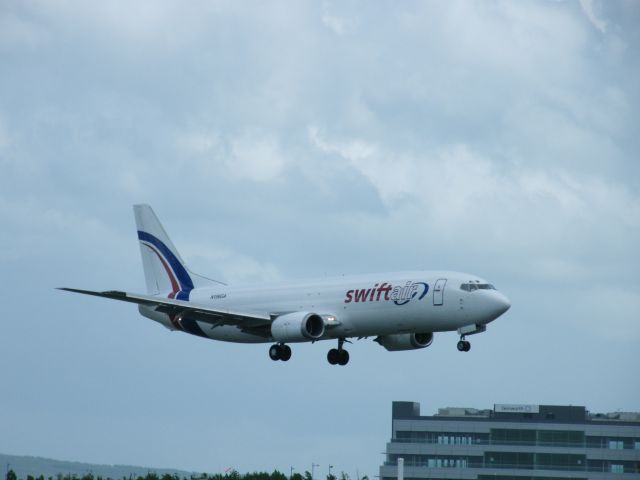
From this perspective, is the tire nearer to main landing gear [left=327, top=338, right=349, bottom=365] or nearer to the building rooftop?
main landing gear [left=327, top=338, right=349, bottom=365]

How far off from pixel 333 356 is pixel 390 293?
1115 centimetres

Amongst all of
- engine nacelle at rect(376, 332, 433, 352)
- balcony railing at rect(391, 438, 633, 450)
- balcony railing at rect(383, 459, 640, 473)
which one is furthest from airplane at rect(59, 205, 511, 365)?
balcony railing at rect(391, 438, 633, 450)

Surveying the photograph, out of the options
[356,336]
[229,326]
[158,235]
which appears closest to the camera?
[356,336]

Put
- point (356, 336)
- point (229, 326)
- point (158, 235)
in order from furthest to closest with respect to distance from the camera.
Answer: point (158, 235) < point (229, 326) < point (356, 336)

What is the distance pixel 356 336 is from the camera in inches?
3494

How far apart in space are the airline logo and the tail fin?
774 inches

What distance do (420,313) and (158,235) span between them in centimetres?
3286

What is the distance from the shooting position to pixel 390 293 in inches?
3332


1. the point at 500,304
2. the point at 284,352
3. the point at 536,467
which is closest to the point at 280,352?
the point at 284,352

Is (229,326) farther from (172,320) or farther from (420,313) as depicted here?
(420,313)

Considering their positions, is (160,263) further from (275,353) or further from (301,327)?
(301,327)

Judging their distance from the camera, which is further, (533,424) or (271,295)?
(533,424)

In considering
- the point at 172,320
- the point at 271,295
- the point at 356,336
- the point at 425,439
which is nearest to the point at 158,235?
the point at 172,320

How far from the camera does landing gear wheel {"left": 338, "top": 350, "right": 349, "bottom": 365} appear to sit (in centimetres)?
9382
